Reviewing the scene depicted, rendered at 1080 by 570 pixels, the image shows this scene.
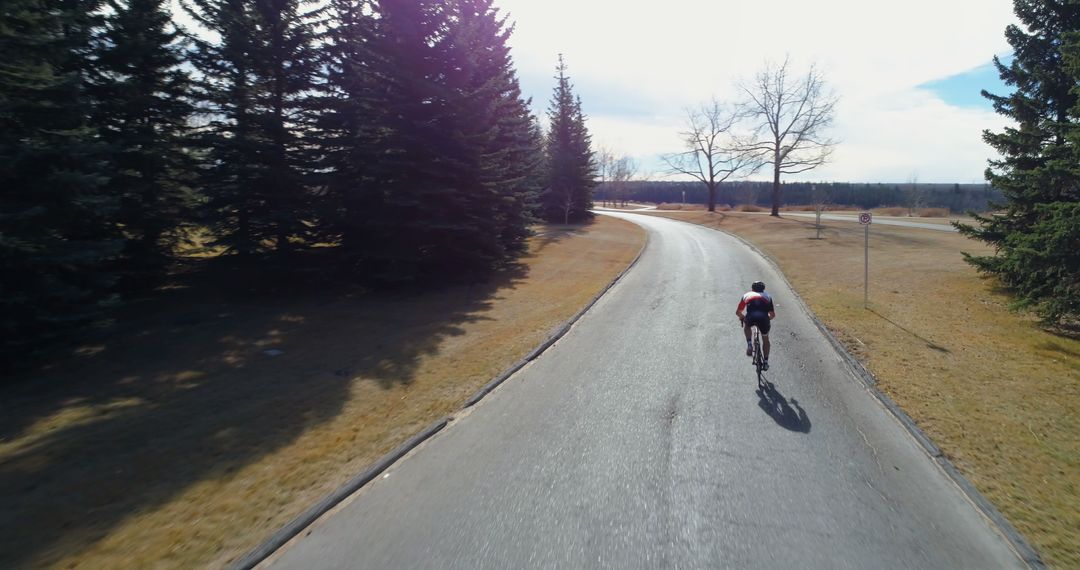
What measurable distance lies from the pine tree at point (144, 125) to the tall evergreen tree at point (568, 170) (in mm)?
29125

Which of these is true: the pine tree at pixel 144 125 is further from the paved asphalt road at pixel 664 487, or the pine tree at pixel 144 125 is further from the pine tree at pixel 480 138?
the paved asphalt road at pixel 664 487

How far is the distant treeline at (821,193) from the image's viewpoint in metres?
95.6

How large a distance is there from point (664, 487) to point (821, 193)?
3791 inches

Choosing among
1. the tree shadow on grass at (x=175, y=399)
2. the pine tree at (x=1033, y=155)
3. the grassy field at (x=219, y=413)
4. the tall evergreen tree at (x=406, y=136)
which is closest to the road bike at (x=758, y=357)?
the grassy field at (x=219, y=413)

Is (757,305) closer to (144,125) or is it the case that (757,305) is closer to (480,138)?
(480,138)

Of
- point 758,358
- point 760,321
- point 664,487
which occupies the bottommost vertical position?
point 664,487

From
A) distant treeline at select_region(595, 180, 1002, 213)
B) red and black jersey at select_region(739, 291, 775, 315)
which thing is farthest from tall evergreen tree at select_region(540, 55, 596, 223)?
distant treeline at select_region(595, 180, 1002, 213)

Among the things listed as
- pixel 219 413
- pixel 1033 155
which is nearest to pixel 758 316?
pixel 219 413

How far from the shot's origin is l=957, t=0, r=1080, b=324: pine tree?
11.5 m

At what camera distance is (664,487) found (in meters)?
5.20

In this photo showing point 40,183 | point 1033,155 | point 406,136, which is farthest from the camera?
point 406,136

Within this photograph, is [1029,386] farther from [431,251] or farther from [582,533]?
[431,251]

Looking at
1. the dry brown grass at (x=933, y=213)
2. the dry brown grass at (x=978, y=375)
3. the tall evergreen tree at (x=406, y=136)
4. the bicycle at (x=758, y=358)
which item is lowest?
the dry brown grass at (x=978, y=375)

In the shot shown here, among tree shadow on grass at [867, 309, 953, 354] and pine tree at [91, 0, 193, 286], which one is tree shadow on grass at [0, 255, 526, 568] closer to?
pine tree at [91, 0, 193, 286]
